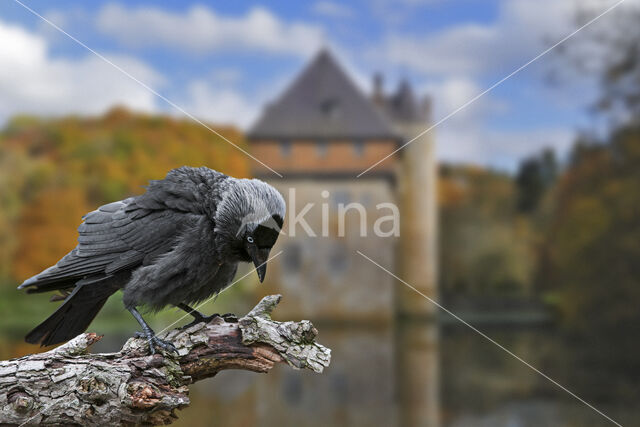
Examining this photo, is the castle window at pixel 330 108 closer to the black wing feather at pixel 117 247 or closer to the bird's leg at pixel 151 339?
the black wing feather at pixel 117 247

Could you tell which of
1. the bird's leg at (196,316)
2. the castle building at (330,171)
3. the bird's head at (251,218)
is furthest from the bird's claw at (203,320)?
the castle building at (330,171)

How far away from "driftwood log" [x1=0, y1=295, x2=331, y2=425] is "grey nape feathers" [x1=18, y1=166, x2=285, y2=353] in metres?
0.13

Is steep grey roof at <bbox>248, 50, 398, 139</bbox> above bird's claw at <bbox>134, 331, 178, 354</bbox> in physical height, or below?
above

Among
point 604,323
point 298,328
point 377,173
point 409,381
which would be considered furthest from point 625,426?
point 298,328

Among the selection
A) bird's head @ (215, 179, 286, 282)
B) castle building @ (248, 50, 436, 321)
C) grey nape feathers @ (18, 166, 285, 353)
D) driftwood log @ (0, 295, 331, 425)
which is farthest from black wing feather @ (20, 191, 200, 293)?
castle building @ (248, 50, 436, 321)

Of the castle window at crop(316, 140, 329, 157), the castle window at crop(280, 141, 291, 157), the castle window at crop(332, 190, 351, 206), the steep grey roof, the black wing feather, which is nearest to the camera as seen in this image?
the black wing feather

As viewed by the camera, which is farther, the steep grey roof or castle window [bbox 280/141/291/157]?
the steep grey roof

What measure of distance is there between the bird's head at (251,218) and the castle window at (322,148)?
520 inches

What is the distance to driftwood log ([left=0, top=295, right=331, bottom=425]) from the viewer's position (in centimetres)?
327

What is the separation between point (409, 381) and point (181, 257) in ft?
43.3

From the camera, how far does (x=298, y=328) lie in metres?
3.31

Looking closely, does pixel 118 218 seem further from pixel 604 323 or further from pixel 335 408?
pixel 604 323

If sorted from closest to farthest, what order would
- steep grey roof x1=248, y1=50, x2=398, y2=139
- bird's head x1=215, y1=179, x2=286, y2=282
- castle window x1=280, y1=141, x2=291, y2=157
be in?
bird's head x1=215, y1=179, x2=286, y2=282 < castle window x1=280, y1=141, x2=291, y2=157 < steep grey roof x1=248, y1=50, x2=398, y2=139

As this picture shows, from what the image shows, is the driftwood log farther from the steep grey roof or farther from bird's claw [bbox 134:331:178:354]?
the steep grey roof
